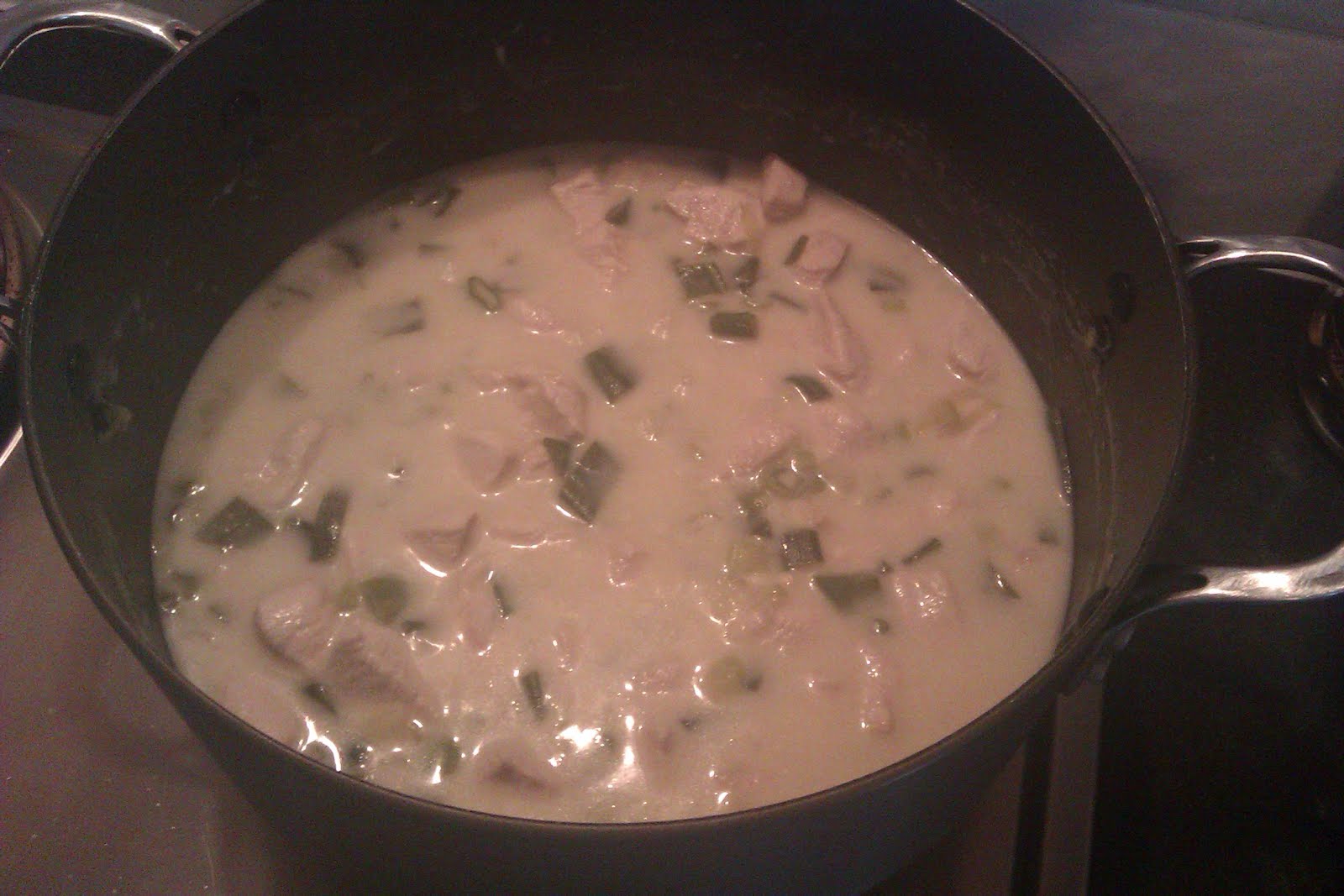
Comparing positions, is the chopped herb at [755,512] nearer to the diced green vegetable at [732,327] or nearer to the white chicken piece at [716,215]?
the diced green vegetable at [732,327]

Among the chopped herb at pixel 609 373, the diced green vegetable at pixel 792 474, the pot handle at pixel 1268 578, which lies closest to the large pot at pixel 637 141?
the pot handle at pixel 1268 578

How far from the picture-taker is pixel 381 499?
143 cm

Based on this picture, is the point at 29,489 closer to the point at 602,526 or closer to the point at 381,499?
the point at 381,499

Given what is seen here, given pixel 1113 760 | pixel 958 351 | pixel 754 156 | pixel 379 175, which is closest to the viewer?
pixel 1113 760

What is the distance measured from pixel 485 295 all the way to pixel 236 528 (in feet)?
1.70

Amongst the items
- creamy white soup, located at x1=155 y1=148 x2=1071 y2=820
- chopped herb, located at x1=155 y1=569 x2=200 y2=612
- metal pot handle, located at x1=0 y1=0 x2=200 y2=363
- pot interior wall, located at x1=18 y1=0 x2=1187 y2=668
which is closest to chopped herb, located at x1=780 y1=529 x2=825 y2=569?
creamy white soup, located at x1=155 y1=148 x2=1071 y2=820

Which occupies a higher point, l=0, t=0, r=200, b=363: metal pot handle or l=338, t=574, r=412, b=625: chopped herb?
l=0, t=0, r=200, b=363: metal pot handle

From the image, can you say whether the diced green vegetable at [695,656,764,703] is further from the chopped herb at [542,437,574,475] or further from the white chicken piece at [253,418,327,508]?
the white chicken piece at [253,418,327,508]

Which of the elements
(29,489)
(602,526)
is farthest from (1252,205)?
(29,489)

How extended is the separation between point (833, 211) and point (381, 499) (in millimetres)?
935

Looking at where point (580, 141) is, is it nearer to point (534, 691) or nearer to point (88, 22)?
point (88, 22)

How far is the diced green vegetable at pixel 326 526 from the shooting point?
1381mm

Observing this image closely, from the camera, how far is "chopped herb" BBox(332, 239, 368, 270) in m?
1.73

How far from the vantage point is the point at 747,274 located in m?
1.72
